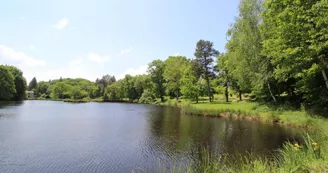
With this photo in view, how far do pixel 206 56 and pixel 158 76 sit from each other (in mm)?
24841

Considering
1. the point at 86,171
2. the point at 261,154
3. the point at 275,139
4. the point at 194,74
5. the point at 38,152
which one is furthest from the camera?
the point at 194,74

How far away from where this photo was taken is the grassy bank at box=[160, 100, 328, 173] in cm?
660

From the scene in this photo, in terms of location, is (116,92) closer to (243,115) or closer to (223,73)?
(223,73)

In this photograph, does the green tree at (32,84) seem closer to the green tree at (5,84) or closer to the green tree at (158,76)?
the green tree at (5,84)

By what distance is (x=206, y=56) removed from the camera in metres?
46.0

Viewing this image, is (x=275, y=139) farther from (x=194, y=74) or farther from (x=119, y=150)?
(x=194, y=74)

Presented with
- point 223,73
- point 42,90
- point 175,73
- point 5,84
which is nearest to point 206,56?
point 223,73

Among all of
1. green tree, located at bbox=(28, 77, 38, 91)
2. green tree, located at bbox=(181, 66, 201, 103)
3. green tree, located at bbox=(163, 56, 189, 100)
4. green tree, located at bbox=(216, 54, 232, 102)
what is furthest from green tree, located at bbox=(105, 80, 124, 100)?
green tree, located at bbox=(28, 77, 38, 91)

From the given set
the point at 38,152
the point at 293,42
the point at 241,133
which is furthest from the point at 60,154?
the point at 293,42

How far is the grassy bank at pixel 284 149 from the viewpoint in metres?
6.60

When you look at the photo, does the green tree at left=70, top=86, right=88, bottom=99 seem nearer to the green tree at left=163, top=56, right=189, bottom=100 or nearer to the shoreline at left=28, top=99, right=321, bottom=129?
the green tree at left=163, top=56, right=189, bottom=100

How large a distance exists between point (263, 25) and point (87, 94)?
331 feet

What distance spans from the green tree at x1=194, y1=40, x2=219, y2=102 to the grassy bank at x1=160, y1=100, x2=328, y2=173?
50.5ft

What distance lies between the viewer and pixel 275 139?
51.0ft
